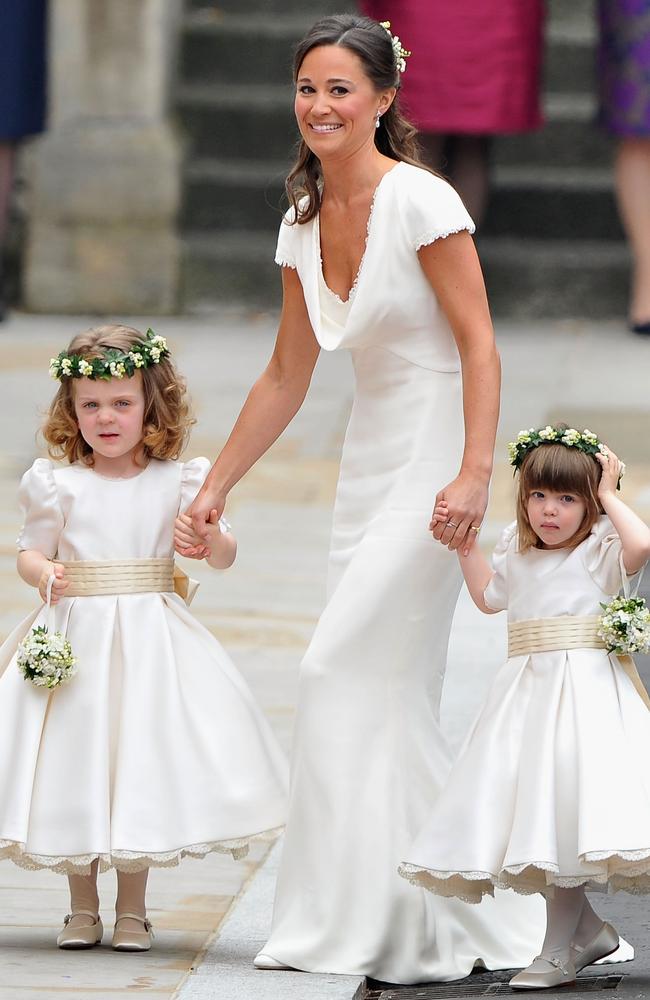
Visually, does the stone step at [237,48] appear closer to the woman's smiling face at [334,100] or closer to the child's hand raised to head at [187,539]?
the woman's smiling face at [334,100]

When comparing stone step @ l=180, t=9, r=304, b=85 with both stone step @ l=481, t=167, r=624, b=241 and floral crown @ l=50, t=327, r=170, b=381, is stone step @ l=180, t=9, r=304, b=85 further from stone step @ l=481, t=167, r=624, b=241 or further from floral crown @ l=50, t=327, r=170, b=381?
floral crown @ l=50, t=327, r=170, b=381

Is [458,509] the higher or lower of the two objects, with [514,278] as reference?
lower

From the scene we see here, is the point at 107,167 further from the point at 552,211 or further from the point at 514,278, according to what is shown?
the point at 552,211

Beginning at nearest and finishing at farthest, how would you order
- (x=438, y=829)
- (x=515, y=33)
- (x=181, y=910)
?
(x=438, y=829) < (x=181, y=910) < (x=515, y=33)

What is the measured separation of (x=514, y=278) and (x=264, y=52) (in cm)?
222

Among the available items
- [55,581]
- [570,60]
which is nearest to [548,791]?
[55,581]

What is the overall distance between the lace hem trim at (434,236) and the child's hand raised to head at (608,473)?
540 mm

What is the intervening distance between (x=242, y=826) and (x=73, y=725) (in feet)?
1.34

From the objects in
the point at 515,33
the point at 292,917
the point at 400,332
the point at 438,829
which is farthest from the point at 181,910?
the point at 515,33

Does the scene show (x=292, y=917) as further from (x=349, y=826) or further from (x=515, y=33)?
(x=515, y=33)

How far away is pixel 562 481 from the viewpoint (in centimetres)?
439

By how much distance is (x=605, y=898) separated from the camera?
517 centimetres

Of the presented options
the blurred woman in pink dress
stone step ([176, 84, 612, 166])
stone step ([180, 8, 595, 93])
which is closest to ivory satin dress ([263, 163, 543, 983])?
the blurred woman in pink dress

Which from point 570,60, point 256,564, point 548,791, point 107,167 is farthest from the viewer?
point 570,60
